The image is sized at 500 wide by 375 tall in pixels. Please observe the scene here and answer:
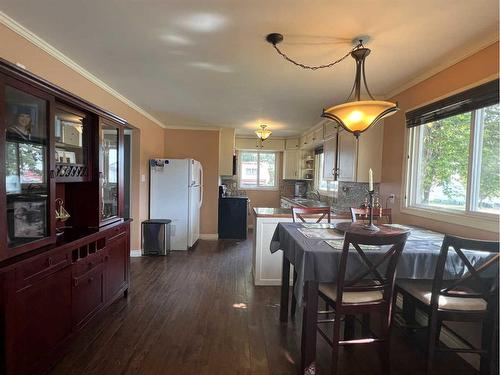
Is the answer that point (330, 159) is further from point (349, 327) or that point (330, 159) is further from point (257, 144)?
point (349, 327)

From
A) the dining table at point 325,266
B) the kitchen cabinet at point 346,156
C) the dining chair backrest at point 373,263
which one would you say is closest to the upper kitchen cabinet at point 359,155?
the kitchen cabinet at point 346,156

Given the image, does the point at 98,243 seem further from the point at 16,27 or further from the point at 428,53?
the point at 428,53

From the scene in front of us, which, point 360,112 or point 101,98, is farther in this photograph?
point 101,98

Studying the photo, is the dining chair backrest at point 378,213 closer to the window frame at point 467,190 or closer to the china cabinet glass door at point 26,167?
the window frame at point 467,190

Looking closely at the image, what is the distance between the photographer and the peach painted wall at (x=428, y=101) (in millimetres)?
2168

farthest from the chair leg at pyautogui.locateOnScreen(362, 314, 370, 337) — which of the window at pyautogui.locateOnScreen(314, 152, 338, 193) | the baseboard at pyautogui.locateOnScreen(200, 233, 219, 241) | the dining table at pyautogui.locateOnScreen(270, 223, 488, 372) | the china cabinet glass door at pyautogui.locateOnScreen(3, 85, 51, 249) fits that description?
the baseboard at pyautogui.locateOnScreen(200, 233, 219, 241)

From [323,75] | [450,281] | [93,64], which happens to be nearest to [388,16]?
[323,75]

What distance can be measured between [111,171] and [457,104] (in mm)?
3180

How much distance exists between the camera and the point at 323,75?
2.95 meters

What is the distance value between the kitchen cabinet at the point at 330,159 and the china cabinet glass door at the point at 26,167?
365 centimetres

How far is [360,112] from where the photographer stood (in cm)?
210

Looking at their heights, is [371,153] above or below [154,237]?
above

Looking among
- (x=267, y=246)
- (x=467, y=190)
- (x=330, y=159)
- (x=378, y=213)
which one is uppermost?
(x=330, y=159)

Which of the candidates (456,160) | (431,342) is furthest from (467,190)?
(431,342)
